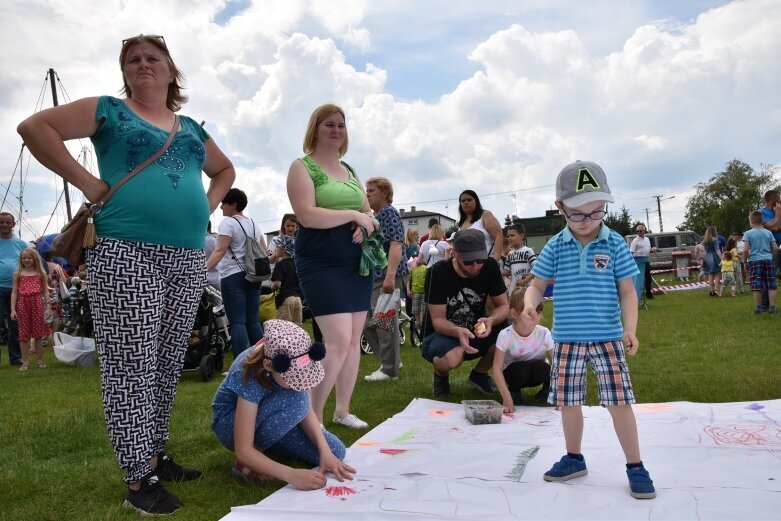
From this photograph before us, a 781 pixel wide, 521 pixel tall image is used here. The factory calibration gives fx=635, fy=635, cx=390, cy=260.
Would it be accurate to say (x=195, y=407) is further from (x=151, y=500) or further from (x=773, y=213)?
(x=773, y=213)

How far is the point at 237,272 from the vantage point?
5559 mm

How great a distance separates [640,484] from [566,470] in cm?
33

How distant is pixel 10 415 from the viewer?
4.73 metres

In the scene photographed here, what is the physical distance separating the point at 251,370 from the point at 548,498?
133cm

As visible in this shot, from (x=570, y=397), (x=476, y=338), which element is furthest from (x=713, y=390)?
(x=570, y=397)

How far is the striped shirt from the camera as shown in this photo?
2701 millimetres

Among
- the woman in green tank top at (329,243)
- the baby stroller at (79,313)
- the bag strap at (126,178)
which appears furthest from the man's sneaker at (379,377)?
the baby stroller at (79,313)

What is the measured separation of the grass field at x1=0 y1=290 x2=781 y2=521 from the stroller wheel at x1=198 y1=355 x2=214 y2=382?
0.08 meters

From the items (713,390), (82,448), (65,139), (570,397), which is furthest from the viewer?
(713,390)

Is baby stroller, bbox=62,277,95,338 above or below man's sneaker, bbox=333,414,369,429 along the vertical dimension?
above

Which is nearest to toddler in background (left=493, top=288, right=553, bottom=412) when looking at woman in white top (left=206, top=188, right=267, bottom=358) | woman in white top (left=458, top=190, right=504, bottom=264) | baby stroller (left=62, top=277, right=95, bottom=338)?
woman in white top (left=458, top=190, right=504, bottom=264)

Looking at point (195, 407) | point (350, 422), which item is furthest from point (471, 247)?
point (195, 407)

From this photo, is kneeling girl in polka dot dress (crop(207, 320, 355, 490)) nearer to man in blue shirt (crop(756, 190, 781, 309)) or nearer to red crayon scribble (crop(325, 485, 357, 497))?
red crayon scribble (crop(325, 485, 357, 497))

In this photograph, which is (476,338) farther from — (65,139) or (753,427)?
(65,139)
